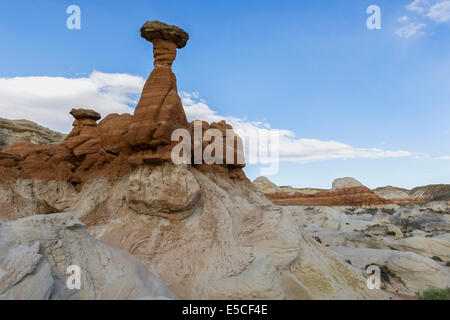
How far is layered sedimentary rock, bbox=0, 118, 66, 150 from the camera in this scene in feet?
94.1

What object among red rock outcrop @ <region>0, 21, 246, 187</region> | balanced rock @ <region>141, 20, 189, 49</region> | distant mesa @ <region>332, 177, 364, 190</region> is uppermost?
balanced rock @ <region>141, 20, 189, 49</region>

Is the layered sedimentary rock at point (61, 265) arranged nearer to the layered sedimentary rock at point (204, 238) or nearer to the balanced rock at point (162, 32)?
the layered sedimentary rock at point (204, 238)

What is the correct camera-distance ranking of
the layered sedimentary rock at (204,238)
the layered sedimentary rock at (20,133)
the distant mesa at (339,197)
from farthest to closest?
1. the distant mesa at (339,197)
2. the layered sedimentary rock at (20,133)
3. the layered sedimentary rock at (204,238)

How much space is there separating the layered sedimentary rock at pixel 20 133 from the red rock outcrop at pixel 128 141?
18.5 metres

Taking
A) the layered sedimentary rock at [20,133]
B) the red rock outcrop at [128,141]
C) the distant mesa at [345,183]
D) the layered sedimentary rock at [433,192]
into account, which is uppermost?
the layered sedimentary rock at [20,133]

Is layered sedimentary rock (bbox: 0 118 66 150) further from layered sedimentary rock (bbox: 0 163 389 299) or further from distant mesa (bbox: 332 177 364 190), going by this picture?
distant mesa (bbox: 332 177 364 190)

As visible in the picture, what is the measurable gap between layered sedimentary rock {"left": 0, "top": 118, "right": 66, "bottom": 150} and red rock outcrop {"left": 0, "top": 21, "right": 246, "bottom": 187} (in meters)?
18.5

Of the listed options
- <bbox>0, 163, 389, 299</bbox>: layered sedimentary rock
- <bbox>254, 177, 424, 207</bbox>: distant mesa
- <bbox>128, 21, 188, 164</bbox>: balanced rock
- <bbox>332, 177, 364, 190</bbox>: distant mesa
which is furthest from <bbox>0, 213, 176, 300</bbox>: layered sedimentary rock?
<bbox>332, 177, 364, 190</bbox>: distant mesa

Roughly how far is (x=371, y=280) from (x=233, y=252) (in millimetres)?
6169

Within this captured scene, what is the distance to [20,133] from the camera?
30.1m

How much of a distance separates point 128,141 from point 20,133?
89.7 feet

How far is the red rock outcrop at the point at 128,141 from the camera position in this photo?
402 inches

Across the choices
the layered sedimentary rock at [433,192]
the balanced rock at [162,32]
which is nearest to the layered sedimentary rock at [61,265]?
the balanced rock at [162,32]

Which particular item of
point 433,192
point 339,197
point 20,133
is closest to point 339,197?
point 339,197
